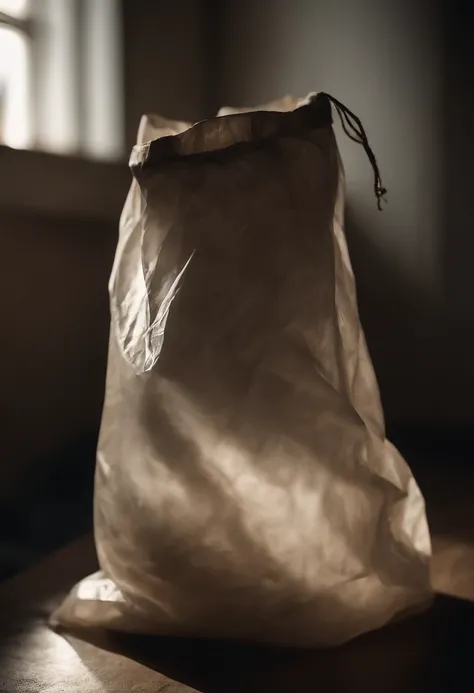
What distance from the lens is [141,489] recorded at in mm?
627

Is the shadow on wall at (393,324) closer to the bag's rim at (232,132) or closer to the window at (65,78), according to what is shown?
the window at (65,78)

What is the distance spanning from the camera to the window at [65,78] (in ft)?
3.65

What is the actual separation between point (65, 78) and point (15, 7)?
112 mm

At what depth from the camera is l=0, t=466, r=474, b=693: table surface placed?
22.7 inches

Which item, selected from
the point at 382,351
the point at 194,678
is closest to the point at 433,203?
the point at 382,351

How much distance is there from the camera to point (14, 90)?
1.12 meters

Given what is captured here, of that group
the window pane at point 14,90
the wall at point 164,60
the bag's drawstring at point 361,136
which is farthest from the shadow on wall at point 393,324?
the bag's drawstring at point 361,136

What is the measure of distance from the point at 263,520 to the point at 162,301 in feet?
0.62

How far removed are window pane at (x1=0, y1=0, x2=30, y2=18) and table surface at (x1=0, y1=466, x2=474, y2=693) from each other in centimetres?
79

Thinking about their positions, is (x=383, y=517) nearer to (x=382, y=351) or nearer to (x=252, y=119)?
(x=252, y=119)

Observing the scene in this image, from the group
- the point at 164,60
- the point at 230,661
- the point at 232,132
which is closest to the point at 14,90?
the point at 164,60

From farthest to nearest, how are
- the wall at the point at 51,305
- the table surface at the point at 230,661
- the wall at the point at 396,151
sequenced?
the wall at the point at 396,151 < the wall at the point at 51,305 < the table surface at the point at 230,661

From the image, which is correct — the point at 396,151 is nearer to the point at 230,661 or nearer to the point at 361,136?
the point at 361,136

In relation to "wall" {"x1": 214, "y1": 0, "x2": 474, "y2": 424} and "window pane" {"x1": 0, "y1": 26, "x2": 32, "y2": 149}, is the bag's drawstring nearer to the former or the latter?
"window pane" {"x1": 0, "y1": 26, "x2": 32, "y2": 149}
